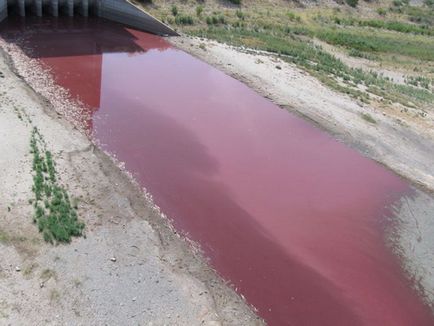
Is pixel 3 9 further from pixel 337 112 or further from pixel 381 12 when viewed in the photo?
pixel 381 12

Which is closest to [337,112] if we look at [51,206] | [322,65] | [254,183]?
[322,65]

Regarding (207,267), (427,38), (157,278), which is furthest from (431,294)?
(427,38)

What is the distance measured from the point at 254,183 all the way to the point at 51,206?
26.5ft

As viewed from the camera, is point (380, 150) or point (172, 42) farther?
point (172, 42)

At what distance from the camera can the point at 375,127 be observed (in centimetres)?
2723

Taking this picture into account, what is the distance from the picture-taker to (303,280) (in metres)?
16.1

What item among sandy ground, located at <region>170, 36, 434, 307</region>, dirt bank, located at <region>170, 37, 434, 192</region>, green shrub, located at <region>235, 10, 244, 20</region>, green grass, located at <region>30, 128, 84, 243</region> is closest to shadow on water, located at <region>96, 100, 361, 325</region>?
green grass, located at <region>30, 128, 84, 243</region>

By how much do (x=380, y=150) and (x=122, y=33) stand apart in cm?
1941

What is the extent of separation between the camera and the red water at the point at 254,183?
52.0ft

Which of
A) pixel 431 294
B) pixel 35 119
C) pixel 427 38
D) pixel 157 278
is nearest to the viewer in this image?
pixel 157 278

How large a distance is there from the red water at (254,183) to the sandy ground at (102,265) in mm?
1057

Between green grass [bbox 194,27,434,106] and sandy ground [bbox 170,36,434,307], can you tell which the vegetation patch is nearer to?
sandy ground [bbox 170,36,434,307]

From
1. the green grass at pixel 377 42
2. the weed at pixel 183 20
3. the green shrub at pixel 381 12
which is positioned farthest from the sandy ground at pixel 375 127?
the green shrub at pixel 381 12

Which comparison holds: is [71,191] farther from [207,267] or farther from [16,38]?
[16,38]
